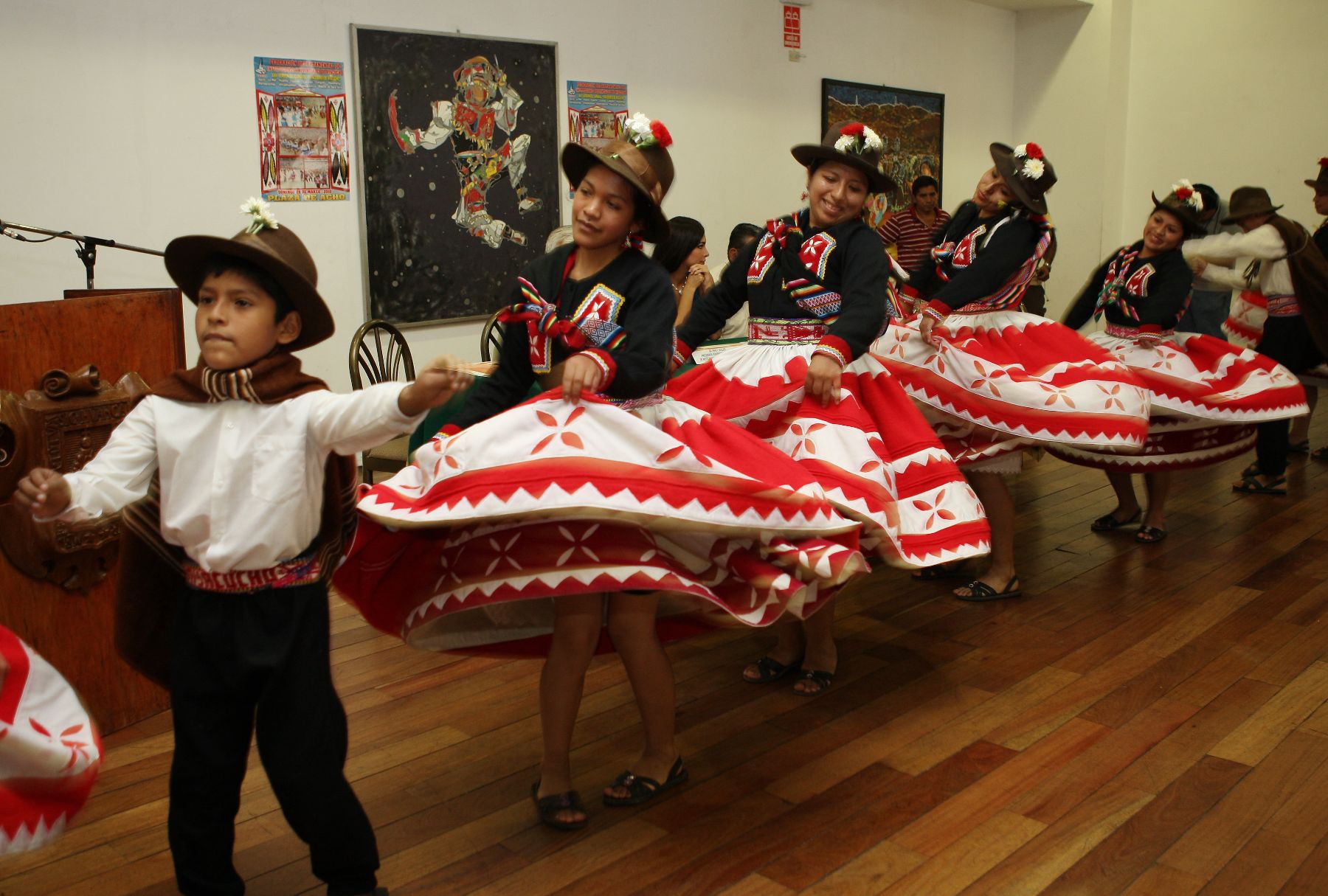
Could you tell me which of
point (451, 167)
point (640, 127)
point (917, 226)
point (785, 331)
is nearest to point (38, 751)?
point (640, 127)

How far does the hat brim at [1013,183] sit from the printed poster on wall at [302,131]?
3.21 m

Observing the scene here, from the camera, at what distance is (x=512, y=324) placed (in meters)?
2.60

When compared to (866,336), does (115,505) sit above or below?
below

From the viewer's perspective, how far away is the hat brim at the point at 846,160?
3.15 m

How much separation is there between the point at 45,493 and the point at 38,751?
431mm

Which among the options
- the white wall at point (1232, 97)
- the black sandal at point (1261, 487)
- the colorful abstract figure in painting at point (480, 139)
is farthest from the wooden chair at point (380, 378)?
the white wall at point (1232, 97)

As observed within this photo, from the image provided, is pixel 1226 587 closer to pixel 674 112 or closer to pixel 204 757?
pixel 204 757

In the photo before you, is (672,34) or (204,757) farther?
(672,34)

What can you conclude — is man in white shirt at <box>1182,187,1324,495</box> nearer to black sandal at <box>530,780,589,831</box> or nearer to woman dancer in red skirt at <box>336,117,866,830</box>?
woman dancer in red skirt at <box>336,117,866,830</box>

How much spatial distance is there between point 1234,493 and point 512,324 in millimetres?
4598

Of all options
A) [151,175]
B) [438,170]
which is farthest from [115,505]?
[438,170]

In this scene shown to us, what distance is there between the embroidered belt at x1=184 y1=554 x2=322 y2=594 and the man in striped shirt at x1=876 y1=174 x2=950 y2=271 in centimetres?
650

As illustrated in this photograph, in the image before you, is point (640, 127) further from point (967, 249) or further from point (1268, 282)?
point (1268, 282)

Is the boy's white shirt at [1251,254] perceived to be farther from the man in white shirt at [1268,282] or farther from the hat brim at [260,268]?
the hat brim at [260,268]
